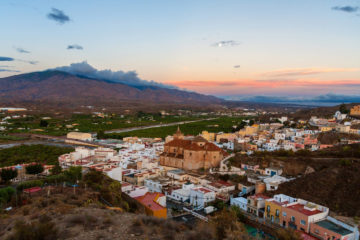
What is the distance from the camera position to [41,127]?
65.7 metres

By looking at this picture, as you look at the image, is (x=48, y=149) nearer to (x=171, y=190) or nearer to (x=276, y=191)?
(x=171, y=190)

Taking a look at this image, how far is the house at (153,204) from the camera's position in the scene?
15.4 metres

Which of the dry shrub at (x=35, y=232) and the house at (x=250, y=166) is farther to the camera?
the house at (x=250, y=166)

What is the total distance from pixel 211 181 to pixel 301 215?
9137 mm

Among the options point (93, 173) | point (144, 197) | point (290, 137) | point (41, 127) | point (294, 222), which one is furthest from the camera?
point (41, 127)

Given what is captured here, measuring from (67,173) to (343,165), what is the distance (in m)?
20.4

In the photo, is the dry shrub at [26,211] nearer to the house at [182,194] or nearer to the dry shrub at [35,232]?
the dry shrub at [35,232]

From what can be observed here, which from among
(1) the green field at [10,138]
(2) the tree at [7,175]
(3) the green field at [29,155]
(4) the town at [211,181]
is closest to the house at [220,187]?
(4) the town at [211,181]

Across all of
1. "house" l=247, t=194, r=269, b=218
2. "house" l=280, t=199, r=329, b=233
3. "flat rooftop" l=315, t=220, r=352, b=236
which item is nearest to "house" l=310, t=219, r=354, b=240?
"flat rooftop" l=315, t=220, r=352, b=236

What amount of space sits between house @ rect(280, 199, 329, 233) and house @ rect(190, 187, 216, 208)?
16.8 ft

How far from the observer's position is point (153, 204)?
1648 centimetres

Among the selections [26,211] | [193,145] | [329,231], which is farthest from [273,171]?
[26,211]

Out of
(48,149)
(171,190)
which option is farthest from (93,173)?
(48,149)

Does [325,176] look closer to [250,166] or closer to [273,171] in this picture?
[273,171]
